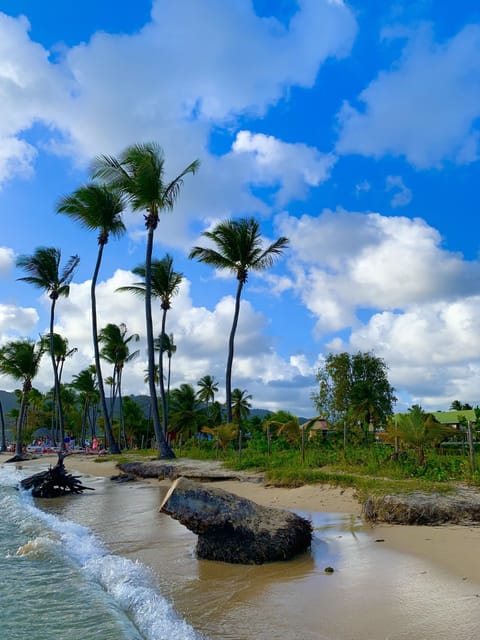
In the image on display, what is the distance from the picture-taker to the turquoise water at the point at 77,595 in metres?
3.65

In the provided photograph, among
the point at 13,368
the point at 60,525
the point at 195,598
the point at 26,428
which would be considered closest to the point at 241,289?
the point at 60,525

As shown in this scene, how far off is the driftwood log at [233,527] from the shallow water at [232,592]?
172 mm

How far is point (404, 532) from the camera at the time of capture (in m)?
6.21

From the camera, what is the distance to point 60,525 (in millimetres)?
8422

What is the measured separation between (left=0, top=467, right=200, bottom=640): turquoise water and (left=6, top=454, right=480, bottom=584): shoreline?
8.86ft

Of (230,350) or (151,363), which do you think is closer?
(151,363)

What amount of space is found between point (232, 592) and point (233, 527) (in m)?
1.18

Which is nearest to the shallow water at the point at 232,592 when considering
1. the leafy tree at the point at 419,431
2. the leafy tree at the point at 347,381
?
the leafy tree at the point at 419,431

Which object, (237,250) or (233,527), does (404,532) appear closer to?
(233,527)

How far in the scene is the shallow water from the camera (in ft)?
11.4

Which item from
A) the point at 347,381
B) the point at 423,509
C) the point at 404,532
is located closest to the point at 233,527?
the point at 404,532

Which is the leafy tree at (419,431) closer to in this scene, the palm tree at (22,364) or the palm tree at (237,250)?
the palm tree at (237,250)

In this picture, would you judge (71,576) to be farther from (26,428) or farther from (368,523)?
(26,428)

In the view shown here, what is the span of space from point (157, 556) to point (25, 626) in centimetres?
227
